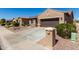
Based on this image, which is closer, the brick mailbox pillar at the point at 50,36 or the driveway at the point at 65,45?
the driveway at the point at 65,45

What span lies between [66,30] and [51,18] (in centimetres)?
66

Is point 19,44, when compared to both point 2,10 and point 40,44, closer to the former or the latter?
point 40,44

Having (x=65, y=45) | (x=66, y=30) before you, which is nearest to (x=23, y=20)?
(x=66, y=30)

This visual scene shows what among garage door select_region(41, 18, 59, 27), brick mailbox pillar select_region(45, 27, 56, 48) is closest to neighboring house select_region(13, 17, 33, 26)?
garage door select_region(41, 18, 59, 27)

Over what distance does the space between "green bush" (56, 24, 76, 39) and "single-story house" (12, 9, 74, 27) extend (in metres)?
0.14

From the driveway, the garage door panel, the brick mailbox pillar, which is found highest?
the garage door panel

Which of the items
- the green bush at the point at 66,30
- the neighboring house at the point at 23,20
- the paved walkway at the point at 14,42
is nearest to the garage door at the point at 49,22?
the green bush at the point at 66,30

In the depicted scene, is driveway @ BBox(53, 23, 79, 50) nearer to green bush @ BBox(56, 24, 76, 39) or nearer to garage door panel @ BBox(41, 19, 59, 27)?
green bush @ BBox(56, 24, 76, 39)

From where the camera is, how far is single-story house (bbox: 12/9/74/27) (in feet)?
19.1

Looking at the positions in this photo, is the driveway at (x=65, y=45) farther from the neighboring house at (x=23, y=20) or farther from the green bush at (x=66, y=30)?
the neighboring house at (x=23, y=20)

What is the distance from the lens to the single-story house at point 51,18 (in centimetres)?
581

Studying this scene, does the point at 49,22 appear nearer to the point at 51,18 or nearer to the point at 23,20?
the point at 51,18

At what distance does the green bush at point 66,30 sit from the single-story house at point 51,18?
140mm
